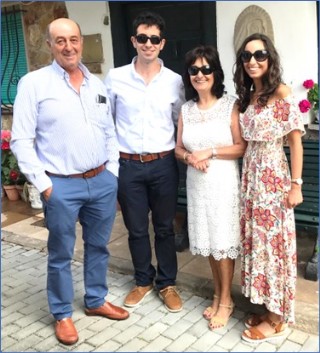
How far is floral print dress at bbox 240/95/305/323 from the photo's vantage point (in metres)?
2.46

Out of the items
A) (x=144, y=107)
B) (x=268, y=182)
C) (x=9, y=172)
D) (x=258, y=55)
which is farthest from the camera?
(x=9, y=172)

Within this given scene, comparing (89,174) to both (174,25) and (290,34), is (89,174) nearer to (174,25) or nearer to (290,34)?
(290,34)

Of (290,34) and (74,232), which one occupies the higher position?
(290,34)

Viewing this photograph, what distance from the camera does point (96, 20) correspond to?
5305 mm

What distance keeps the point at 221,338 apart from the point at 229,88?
255 centimetres

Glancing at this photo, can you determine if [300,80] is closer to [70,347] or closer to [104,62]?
[104,62]

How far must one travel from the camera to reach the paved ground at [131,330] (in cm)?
273

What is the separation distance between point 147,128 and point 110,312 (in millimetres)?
1248

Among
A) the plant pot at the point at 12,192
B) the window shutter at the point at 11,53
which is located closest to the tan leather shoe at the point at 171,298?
the plant pot at the point at 12,192

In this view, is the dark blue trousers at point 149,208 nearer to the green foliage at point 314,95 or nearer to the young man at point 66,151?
the young man at point 66,151

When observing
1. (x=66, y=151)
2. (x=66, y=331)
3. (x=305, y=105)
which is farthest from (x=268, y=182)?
(x=305, y=105)

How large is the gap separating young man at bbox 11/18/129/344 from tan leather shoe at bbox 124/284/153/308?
453mm

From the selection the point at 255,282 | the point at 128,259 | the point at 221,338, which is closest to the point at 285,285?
the point at 255,282

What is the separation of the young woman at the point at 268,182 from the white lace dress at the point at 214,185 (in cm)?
8
